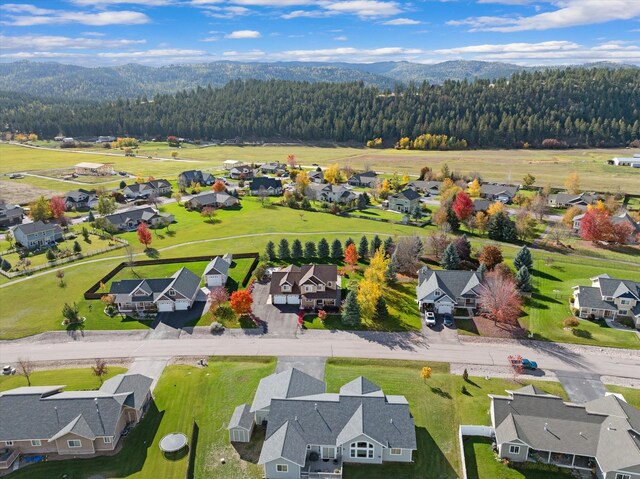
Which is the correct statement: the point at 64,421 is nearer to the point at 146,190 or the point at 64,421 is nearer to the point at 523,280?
the point at 523,280

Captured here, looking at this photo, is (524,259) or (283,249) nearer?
(524,259)

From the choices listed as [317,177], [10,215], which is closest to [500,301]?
[317,177]

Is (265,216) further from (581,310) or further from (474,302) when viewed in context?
(581,310)

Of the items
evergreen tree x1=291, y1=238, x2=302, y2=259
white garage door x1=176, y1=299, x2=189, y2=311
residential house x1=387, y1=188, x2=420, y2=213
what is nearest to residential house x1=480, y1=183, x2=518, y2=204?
residential house x1=387, y1=188, x2=420, y2=213

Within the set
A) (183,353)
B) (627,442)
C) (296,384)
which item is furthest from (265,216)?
(627,442)

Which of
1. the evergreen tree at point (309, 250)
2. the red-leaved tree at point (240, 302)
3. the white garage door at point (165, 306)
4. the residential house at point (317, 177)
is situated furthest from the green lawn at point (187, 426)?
the residential house at point (317, 177)
